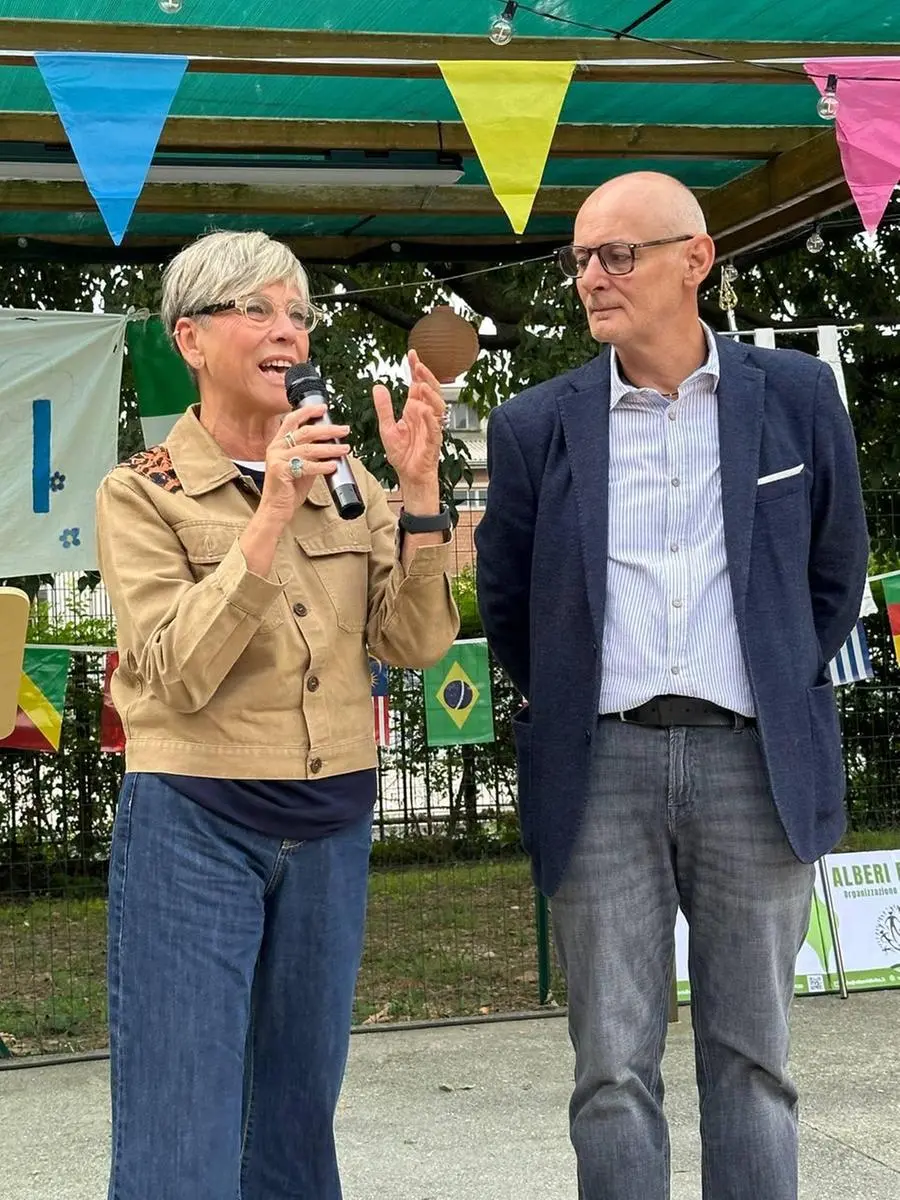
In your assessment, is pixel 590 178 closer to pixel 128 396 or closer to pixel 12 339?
pixel 12 339

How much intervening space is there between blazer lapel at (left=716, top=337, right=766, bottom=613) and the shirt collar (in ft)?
0.05

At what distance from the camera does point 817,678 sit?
274cm

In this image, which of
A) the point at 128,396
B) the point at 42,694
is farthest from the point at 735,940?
the point at 128,396

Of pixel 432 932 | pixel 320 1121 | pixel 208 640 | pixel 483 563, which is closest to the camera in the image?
pixel 208 640

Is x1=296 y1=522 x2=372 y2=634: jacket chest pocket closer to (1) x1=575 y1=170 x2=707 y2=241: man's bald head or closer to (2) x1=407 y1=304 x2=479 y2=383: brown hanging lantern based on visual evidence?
(1) x1=575 y1=170 x2=707 y2=241: man's bald head

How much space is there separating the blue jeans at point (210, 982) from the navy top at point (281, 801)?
0.02 m

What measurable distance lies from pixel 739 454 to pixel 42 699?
3502mm

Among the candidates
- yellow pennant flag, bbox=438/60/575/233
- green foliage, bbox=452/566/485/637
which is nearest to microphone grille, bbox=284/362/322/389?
yellow pennant flag, bbox=438/60/575/233

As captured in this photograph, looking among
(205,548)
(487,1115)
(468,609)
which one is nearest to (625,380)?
(205,548)

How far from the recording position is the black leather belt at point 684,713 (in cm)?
260

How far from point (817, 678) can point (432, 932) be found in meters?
4.85

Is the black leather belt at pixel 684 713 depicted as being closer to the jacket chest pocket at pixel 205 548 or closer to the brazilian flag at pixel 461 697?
the jacket chest pocket at pixel 205 548

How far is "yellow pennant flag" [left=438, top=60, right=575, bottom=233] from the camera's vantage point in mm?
3779

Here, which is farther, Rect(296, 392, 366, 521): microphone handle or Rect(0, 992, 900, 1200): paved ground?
Rect(0, 992, 900, 1200): paved ground
